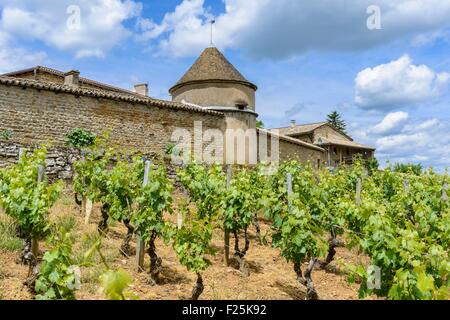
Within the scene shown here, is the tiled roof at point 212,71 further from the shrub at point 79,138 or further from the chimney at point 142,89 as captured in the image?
the shrub at point 79,138

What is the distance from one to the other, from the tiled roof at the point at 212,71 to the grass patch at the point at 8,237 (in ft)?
52.1

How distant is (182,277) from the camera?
6867 mm

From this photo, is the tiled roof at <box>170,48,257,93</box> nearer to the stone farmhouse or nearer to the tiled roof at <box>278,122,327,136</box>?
the stone farmhouse

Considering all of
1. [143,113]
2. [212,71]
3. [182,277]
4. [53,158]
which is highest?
[212,71]

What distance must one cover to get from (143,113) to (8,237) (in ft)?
38.2

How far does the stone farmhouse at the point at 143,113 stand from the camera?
14680 mm

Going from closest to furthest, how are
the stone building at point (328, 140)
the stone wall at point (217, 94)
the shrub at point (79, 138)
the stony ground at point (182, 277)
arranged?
1. the stony ground at point (182, 277)
2. the shrub at point (79, 138)
3. the stone wall at point (217, 94)
4. the stone building at point (328, 140)

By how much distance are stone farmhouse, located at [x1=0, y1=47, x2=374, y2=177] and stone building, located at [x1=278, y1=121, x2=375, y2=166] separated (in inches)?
393

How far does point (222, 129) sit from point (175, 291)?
617 inches

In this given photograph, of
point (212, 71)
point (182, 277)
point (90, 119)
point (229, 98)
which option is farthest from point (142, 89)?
point (182, 277)

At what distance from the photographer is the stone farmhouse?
14680mm

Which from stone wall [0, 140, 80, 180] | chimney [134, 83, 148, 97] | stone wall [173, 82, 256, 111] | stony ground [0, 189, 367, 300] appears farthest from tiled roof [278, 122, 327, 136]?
stony ground [0, 189, 367, 300]

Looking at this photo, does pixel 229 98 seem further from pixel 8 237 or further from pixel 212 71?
pixel 8 237

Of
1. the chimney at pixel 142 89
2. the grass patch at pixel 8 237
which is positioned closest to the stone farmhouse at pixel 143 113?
the chimney at pixel 142 89
